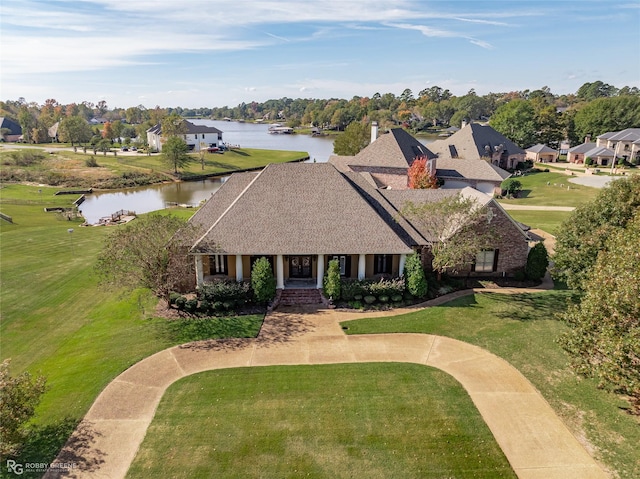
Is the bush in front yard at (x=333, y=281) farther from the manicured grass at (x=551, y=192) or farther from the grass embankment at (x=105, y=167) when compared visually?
the grass embankment at (x=105, y=167)

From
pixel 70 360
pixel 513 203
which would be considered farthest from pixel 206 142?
pixel 70 360

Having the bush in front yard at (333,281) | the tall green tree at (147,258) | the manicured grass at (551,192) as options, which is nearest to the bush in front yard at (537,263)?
the bush in front yard at (333,281)

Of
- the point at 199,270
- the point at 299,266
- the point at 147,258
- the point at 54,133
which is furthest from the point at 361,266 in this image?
the point at 54,133

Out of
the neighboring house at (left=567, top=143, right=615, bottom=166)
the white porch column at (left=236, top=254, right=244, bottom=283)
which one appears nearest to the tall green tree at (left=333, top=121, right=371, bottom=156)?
the neighboring house at (left=567, top=143, right=615, bottom=166)

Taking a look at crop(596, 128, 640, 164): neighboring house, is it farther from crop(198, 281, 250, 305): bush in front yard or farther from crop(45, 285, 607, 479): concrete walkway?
crop(198, 281, 250, 305): bush in front yard

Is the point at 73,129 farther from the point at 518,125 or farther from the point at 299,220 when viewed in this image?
the point at 518,125
